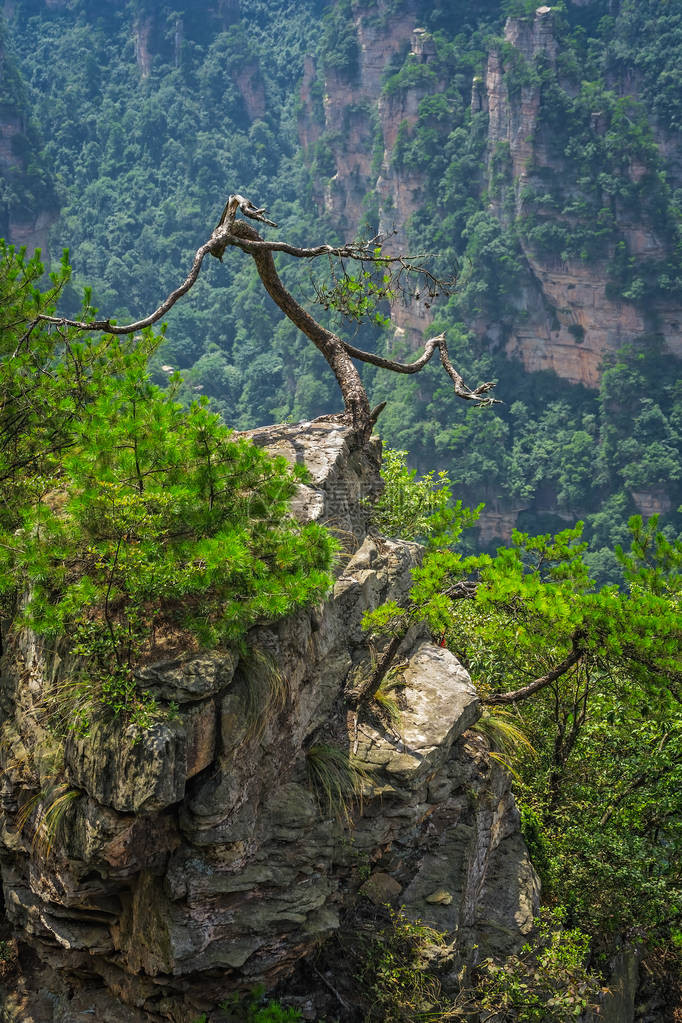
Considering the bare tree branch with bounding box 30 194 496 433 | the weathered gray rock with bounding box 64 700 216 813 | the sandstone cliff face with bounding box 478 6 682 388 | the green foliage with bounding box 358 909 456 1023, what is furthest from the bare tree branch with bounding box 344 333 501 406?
the sandstone cliff face with bounding box 478 6 682 388

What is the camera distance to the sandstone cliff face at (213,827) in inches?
178

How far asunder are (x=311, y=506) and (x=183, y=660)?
1620 mm

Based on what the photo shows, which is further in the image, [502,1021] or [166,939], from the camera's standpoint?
[502,1021]

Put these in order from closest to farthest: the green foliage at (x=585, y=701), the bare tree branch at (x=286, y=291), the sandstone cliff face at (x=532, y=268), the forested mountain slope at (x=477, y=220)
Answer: the green foliage at (x=585, y=701)
the bare tree branch at (x=286, y=291)
the forested mountain slope at (x=477, y=220)
the sandstone cliff face at (x=532, y=268)

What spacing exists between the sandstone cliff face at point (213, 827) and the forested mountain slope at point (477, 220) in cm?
4285

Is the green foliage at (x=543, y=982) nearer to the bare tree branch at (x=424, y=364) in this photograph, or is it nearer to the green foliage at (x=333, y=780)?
the green foliage at (x=333, y=780)

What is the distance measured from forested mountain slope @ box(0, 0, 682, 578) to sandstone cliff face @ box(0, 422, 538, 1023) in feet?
141

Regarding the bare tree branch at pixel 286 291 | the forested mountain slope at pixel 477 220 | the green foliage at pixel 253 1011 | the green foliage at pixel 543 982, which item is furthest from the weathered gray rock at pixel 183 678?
the forested mountain slope at pixel 477 220

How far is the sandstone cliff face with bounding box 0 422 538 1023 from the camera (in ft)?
14.8

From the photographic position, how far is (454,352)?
60.4 m

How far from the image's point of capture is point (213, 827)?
4.69m

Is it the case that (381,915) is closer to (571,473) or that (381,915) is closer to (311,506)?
(311,506)

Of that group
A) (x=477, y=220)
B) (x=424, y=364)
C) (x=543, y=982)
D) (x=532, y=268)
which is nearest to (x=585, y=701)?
(x=543, y=982)

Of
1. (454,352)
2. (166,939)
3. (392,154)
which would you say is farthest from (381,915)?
(392,154)
